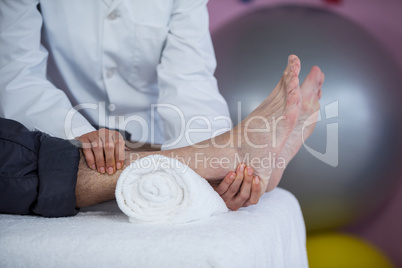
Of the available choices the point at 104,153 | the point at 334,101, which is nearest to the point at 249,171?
the point at 104,153

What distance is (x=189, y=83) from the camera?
121 cm

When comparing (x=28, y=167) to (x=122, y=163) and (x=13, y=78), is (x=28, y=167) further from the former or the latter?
(x=13, y=78)

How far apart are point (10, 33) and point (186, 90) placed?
1.81 ft

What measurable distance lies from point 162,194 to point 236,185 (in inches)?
8.8

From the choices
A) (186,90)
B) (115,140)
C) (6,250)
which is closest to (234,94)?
(186,90)

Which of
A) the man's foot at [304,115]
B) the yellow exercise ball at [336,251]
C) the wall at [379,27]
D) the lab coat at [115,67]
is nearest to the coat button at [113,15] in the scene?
the lab coat at [115,67]

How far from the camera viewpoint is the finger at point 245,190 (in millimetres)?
860

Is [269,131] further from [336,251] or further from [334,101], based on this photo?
[336,251]

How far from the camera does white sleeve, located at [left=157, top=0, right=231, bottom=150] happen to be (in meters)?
1.12

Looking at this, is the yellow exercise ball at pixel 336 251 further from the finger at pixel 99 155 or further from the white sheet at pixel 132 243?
the finger at pixel 99 155

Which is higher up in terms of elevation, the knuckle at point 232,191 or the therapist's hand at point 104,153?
the therapist's hand at point 104,153

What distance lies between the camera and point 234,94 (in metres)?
1.25

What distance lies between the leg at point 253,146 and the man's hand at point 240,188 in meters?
0.02

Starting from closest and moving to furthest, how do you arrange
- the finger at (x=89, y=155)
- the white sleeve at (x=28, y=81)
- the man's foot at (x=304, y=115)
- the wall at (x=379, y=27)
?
the finger at (x=89, y=155), the man's foot at (x=304, y=115), the white sleeve at (x=28, y=81), the wall at (x=379, y=27)
